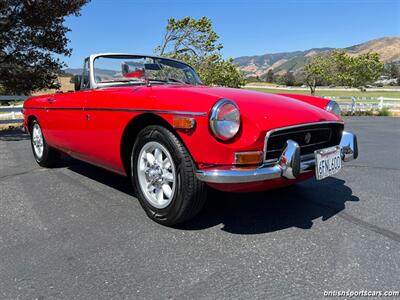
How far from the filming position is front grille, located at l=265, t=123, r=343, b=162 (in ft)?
8.64

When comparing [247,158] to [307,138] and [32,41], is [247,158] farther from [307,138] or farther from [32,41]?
[32,41]

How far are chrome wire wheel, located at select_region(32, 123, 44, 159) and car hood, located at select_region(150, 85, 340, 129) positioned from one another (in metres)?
2.71

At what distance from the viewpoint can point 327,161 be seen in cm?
289

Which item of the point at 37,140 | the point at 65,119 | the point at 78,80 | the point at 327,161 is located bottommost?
the point at 37,140

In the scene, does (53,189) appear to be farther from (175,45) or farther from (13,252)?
(175,45)

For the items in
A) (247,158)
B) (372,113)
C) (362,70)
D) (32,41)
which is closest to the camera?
(247,158)

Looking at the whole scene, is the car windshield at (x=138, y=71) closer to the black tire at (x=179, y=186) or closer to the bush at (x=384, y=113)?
the black tire at (x=179, y=186)

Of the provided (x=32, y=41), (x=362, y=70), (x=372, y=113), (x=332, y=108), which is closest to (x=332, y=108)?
(x=332, y=108)

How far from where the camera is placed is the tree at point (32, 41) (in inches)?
385

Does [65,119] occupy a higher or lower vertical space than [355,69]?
lower

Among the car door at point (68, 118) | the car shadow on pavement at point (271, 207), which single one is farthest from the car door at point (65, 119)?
the car shadow on pavement at point (271, 207)

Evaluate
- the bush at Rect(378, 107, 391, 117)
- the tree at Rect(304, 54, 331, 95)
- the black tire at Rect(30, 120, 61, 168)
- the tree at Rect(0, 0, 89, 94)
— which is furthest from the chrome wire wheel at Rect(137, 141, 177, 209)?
the tree at Rect(304, 54, 331, 95)

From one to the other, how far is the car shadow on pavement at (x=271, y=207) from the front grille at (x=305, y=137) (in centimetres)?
57

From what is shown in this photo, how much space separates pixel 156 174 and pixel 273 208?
1125 mm
